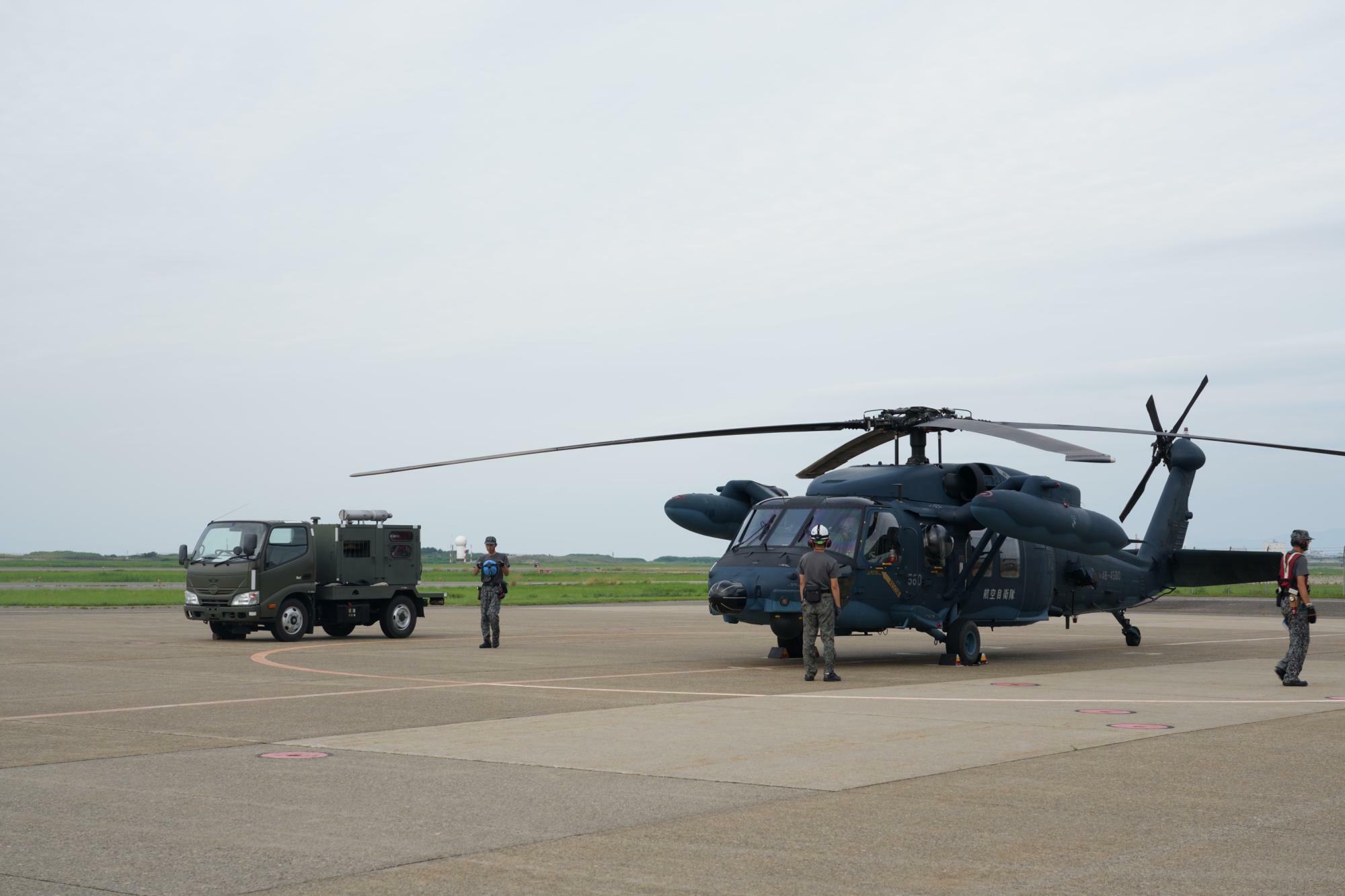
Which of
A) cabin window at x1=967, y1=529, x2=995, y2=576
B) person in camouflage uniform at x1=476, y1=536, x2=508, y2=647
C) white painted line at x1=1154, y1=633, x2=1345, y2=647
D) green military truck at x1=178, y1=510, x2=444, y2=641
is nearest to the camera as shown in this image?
cabin window at x1=967, y1=529, x2=995, y2=576

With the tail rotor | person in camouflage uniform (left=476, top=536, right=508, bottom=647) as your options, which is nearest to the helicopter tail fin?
the tail rotor

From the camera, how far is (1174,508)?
26203 millimetres

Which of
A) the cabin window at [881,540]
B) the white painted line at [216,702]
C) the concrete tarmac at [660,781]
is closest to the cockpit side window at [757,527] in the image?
the cabin window at [881,540]

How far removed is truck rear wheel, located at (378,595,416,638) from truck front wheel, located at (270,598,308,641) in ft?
6.30

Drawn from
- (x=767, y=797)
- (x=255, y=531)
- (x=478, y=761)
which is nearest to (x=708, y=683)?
(x=478, y=761)

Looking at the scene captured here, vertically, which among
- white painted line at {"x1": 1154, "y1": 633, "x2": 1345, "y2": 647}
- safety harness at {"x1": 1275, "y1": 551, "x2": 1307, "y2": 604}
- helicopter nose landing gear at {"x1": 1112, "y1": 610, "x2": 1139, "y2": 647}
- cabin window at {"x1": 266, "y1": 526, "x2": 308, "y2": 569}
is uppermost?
cabin window at {"x1": 266, "y1": 526, "x2": 308, "y2": 569}

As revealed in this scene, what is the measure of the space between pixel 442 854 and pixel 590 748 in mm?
3904

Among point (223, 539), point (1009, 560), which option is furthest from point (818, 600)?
point (223, 539)

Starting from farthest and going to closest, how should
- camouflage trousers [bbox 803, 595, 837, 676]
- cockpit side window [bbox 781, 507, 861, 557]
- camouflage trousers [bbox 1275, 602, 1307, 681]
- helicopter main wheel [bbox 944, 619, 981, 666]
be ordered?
helicopter main wheel [bbox 944, 619, 981, 666] < cockpit side window [bbox 781, 507, 861, 557] < camouflage trousers [bbox 803, 595, 837, 676] < camouflage trousers [bbox 1275, 602, 1307, 681]

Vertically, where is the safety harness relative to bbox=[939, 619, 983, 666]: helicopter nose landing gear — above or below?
above

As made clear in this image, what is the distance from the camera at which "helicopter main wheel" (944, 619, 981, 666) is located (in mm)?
20750

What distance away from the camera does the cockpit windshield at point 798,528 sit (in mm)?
19531

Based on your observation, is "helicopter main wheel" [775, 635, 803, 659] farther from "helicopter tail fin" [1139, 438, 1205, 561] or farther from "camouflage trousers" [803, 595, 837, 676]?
"helicopter tail fin" [1139, 438, 1205, 561]

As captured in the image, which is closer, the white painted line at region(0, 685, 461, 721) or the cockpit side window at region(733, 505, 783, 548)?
the white painted line at region(0, 685, 461, 721)
